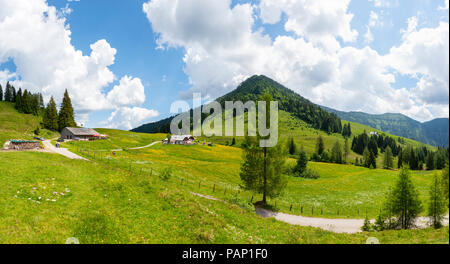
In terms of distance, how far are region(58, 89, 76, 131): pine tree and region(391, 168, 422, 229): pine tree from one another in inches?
4983

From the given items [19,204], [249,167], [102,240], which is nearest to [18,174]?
[19,204]

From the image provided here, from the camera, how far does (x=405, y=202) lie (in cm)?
2561

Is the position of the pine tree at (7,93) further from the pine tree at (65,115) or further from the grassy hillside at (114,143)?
the pine tree at (65,115)

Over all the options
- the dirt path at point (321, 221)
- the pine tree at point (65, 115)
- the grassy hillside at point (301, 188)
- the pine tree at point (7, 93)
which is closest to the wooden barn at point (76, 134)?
the pine tree at point (65, 115)

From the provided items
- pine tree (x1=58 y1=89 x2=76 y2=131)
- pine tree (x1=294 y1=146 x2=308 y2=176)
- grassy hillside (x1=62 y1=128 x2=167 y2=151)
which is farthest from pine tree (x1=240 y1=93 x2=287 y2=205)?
pine tree (x1=58 y1=89 x2=76 y2=131)

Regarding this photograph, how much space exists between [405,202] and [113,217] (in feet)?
116

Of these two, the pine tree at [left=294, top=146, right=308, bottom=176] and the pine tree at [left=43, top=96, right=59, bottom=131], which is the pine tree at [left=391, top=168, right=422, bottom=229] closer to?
the pine tree at [left=294, top=146, right=308, bottom=176]

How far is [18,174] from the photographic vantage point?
20.8m

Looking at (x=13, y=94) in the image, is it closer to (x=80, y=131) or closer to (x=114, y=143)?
(x=80, y=131)

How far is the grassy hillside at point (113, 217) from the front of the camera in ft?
43.7

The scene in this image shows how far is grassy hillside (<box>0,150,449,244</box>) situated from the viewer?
13.3 meters
